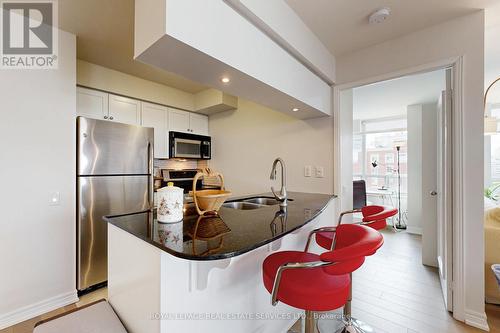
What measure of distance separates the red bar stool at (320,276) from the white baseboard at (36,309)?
81.8 inches

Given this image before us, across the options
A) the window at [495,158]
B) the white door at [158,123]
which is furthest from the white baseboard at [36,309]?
the window at [495,158]

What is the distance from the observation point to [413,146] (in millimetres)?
4051

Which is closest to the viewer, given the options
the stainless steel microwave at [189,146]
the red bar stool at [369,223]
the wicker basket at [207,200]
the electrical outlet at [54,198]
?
the wicker basket at [207,200]

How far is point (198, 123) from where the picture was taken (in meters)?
3.82

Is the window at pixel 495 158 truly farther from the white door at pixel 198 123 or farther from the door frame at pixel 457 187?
the white door at pixel 198 123

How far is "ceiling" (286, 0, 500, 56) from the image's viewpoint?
5.36 feet

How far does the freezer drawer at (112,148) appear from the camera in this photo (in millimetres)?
2146

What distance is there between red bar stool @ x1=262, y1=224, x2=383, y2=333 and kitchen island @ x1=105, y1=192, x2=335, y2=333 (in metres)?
0.19

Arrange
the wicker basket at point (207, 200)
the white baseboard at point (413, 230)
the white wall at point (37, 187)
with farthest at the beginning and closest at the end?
the white baseboard at point (413, 230) → the white wall at point (37, 187) → the wicker basket at point (207, 200)

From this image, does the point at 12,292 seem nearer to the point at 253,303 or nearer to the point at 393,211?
the point at 253,303

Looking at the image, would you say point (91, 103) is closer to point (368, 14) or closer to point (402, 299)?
point (368, 14)

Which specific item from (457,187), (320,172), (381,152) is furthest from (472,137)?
(381,152)

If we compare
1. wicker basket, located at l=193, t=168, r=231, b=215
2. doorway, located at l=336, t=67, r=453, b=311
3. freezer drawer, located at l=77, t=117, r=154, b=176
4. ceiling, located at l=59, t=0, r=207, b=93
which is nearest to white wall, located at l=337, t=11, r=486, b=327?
doorway, located at l=336, t=67, r=453, b=311

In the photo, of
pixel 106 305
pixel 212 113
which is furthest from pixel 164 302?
pixel 212 113
